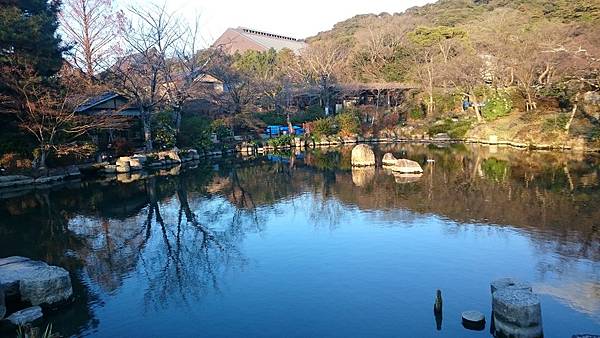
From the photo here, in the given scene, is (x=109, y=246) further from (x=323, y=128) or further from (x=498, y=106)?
(x=498, y=106)

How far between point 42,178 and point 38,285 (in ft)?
41.8

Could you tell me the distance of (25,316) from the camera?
20.0ft

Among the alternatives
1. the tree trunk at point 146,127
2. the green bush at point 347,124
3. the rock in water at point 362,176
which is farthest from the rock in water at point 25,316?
the green bush at point 347,124

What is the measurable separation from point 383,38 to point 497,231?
34480 millimetres

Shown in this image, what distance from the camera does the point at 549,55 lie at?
2398 centimetres

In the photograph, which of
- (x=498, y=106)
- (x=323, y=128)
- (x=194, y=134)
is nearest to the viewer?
A: (x=194, y=134)

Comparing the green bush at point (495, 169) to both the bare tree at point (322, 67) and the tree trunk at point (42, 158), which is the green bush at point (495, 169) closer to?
the bare tree at point (322, 67)

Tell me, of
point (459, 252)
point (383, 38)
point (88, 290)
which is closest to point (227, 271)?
point (88, 290)

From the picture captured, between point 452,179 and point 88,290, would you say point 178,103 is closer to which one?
point 452,179

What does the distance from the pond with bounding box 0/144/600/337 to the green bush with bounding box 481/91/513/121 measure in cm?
1205

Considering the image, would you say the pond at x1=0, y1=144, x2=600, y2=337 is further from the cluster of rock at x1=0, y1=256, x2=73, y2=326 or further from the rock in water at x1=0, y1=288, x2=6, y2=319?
the rock in water at x1=0, y1=288, x2=6, y2=319

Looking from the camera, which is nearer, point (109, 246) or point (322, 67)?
point (109, 246)

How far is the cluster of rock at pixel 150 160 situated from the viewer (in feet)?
65.8

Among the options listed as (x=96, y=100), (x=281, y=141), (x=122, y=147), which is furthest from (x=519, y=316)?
(x=281, y=141)
